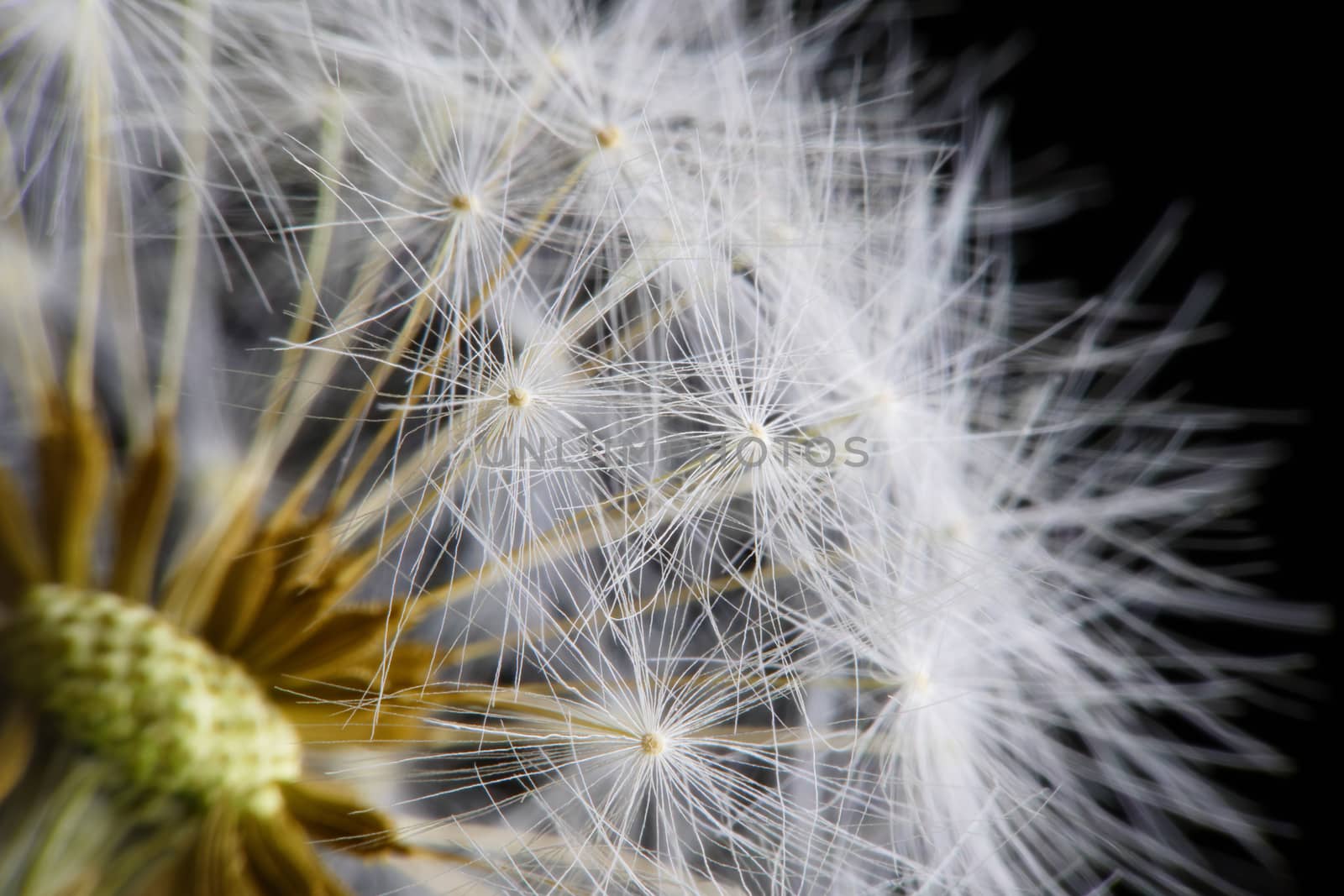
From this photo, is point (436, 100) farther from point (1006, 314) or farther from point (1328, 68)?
point (1328, 68)

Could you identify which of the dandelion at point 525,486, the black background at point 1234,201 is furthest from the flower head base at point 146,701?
the black background at point 1234,201

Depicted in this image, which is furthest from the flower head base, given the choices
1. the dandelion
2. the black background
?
the black background

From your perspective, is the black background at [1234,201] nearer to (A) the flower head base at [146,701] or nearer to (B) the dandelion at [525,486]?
(B) the dandelion at [525,486]

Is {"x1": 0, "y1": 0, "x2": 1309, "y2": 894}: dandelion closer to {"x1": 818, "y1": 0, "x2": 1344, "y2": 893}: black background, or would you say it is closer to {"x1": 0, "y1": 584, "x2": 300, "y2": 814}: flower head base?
{"x1": 0, "y1": 584, "x2": 300, "y2": 814}: flower head base

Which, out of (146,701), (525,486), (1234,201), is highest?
(1234,201)

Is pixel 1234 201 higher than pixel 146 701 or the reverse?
higher

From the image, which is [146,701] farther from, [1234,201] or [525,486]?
[1234,201]

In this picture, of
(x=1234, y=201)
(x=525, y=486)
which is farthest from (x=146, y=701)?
(x=1234, y=201)
